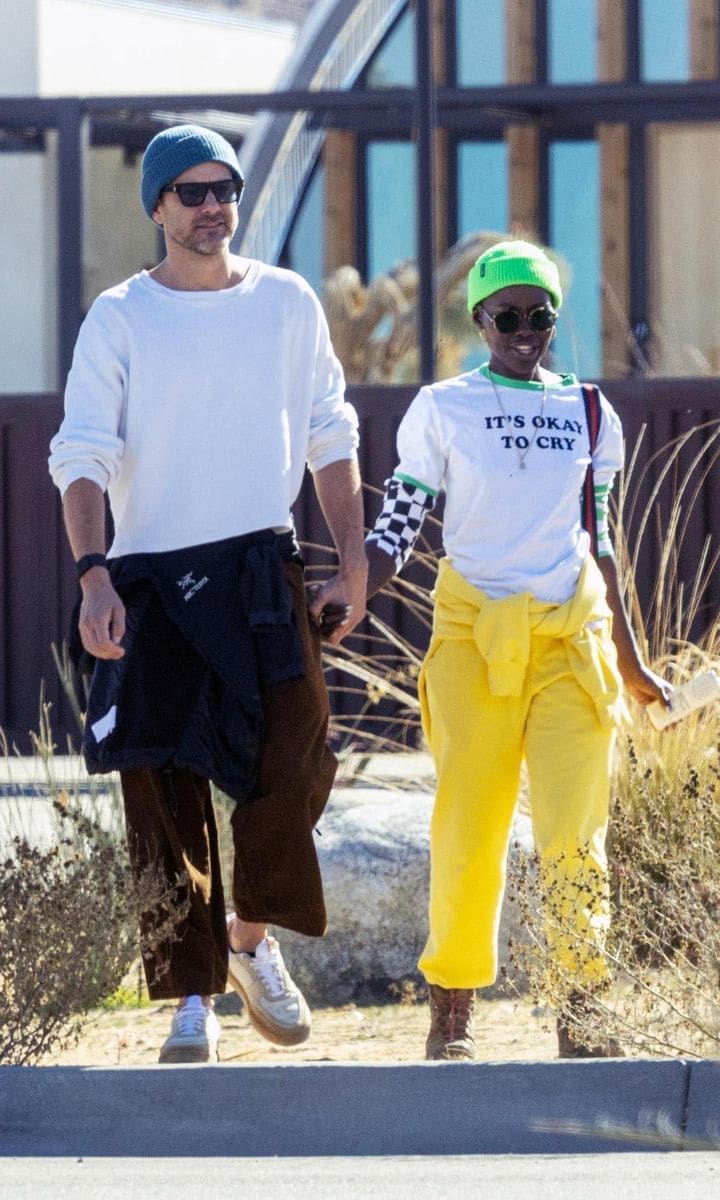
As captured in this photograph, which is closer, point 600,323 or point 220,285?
point 220,285

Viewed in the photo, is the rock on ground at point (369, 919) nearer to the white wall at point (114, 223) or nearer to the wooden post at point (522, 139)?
the wooden post at point (522, 139)

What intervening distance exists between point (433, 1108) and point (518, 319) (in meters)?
1.63

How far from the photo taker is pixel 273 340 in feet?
15.1

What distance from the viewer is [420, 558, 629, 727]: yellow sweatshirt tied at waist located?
4598mm

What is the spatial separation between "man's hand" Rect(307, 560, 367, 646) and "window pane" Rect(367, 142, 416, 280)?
1347 centimetres

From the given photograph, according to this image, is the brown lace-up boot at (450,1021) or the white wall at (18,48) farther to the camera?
the white wall at (18,48)

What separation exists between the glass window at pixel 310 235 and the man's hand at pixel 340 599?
13509 mm

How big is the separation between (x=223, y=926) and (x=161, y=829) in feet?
0.84

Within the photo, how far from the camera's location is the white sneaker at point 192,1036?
4496mm

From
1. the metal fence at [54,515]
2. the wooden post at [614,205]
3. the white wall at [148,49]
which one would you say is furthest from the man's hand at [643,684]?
the white wall at [148,49]

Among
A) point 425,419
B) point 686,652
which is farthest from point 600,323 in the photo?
point 425,419

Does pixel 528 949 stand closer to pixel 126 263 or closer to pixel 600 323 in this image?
pixel 600 323

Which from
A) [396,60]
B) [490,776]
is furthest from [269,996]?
[396,60]

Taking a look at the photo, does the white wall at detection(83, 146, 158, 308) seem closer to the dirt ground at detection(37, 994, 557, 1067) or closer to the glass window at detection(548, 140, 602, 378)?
the glass window at detection(548, 140, 602, 378)
